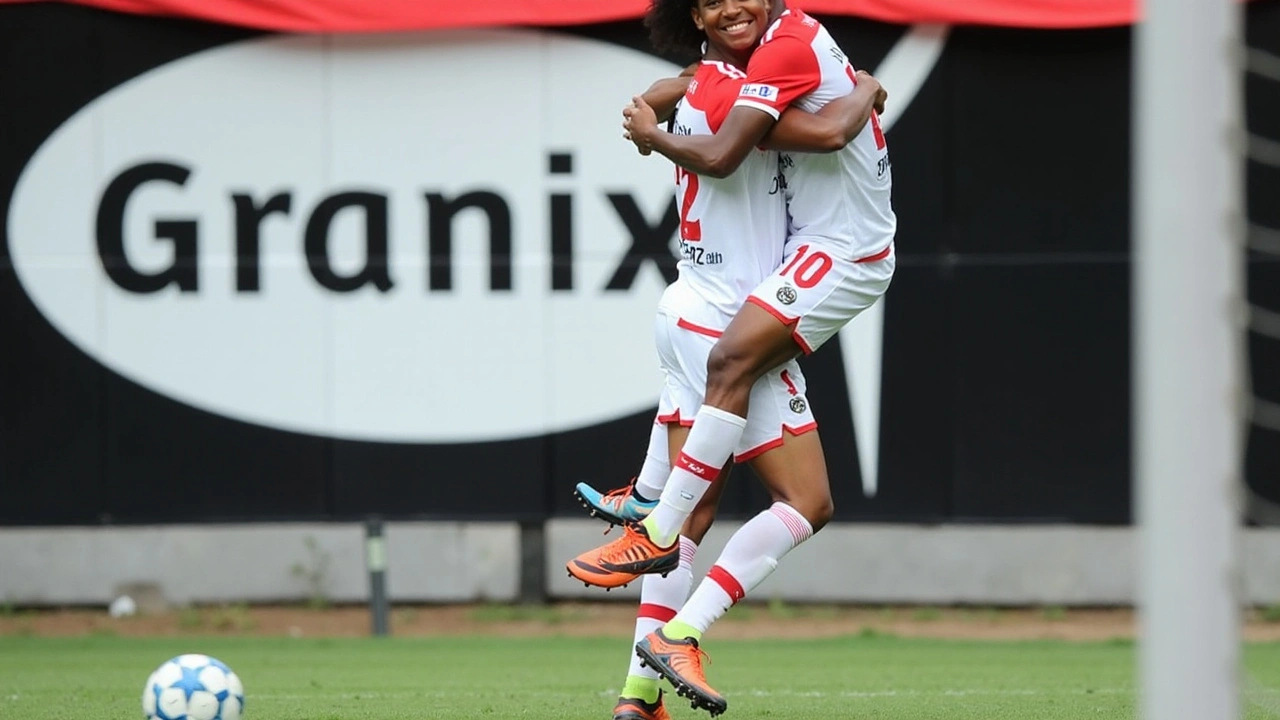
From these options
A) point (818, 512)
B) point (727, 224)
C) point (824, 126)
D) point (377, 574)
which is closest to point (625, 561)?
point (818, 512)

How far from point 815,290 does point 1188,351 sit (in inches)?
98.6

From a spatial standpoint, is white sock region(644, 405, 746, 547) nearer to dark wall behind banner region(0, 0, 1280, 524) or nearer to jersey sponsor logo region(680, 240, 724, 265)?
jersey sponsor logo region(680, 240, 724, 265)

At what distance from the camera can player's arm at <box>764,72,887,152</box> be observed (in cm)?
524

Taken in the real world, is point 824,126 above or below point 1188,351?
above

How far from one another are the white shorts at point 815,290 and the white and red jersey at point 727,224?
91 mm

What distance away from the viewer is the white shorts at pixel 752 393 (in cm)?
549

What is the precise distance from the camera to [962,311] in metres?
11.0

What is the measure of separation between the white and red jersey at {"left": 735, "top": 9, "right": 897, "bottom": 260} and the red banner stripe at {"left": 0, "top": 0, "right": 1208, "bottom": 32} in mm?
5352

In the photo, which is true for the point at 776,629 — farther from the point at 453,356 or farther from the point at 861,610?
the point at 453,356

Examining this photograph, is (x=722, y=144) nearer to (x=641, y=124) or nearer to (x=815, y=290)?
(x=641, y=124)

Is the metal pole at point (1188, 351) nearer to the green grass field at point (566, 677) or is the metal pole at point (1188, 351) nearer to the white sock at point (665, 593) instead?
the white sock at point (665, 593)

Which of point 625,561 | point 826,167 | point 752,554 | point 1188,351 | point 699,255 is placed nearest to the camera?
point 1188,351

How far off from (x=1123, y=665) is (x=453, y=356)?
4.62m

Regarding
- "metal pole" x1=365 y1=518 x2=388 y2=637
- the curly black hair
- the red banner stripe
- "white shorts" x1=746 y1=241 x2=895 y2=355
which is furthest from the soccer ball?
the red banner stripe
